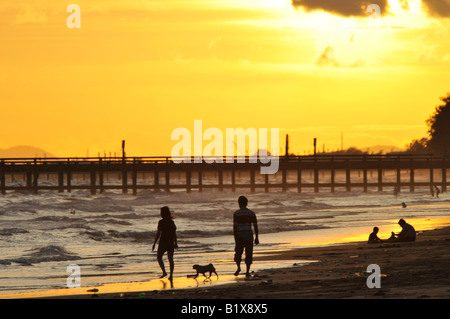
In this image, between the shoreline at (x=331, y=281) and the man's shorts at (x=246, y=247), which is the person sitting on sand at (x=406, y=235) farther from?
the man's shorts at (x=246, y=247)

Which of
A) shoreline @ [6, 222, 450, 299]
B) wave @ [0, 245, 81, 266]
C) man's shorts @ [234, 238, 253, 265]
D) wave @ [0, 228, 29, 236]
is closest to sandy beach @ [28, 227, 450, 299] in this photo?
shoreline @ [6, 222, 450, 299]

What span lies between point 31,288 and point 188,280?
9.89 feet

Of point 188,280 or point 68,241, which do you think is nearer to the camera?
point 188,280

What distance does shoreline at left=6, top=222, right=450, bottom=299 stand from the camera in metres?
13.1

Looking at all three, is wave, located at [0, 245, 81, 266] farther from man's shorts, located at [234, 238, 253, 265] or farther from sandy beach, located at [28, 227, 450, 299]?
man's shorts, located at [234, 238, 253, 265]

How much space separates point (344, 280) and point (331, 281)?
0.73 ft

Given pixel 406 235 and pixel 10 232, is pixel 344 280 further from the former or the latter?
pixel 10 232

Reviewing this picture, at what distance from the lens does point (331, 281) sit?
48.6 feet

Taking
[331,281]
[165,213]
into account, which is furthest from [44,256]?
[331,281]

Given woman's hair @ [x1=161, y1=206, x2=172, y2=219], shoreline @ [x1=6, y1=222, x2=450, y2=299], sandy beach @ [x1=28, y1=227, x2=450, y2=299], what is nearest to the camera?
sandy beach @ [x1=28, y1=227, x2=450, y2=299]

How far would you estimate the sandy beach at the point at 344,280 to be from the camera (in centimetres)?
1299

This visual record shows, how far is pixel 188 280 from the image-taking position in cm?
1698
